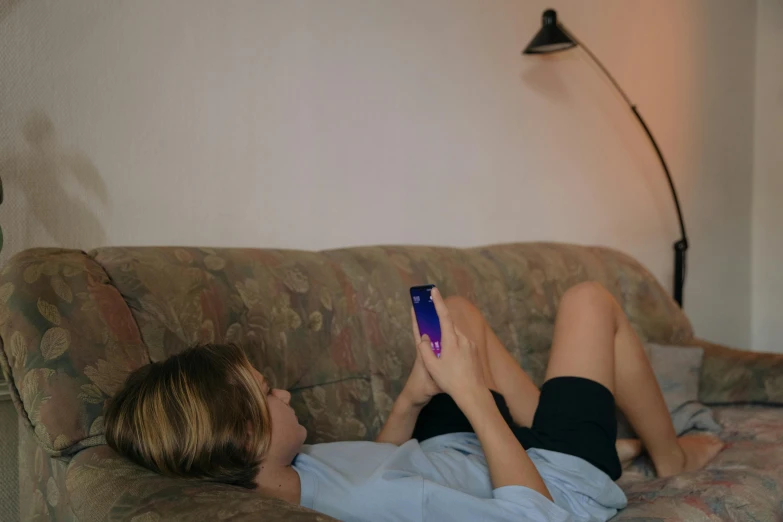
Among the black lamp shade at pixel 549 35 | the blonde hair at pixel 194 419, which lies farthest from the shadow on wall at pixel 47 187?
the black lamp shade at pixel 549 35

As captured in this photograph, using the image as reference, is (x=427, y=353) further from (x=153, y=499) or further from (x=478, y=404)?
(x=153, y=499)

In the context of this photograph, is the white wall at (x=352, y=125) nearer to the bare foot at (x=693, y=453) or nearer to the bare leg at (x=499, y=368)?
the bare leg at (x=499, y=368)

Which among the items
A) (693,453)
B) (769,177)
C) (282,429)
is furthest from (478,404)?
(769,177)

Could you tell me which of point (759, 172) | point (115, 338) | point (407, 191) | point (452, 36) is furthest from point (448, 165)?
point (759, 172)

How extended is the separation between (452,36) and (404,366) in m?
1.25

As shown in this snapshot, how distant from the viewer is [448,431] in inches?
60.1

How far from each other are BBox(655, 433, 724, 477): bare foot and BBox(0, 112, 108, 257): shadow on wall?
141 cm

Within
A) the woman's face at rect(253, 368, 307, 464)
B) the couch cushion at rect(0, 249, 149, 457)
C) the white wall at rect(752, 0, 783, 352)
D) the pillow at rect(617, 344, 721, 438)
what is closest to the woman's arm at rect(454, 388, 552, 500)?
the woman's face at rect(253, 368, 307, 464)

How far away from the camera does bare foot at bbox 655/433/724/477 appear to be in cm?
168

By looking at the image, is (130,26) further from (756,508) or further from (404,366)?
(756,508)

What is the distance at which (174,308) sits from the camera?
1349mm

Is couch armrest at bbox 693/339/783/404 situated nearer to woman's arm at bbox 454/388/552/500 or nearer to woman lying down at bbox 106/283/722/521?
woman lying down at bbox 106/283/722/521

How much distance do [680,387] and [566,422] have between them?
84 centimetres

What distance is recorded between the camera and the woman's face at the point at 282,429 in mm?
1118
